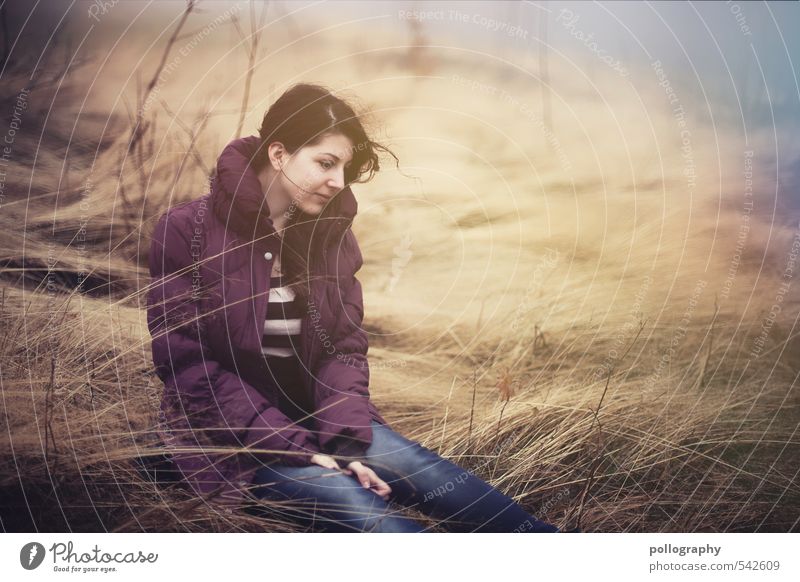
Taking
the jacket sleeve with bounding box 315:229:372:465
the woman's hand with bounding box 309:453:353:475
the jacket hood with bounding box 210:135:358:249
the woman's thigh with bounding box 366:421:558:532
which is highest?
the jacket hood with bounding box 210:135:358:249

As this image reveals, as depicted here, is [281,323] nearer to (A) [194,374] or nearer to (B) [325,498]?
(A) [194,374]

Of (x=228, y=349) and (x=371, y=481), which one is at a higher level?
(x=228, y=349)

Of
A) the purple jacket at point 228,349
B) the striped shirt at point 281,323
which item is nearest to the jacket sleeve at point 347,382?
the purple jacket at point 228,349

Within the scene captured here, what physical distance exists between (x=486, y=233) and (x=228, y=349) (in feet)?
3.08

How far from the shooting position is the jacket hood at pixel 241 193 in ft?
8.25

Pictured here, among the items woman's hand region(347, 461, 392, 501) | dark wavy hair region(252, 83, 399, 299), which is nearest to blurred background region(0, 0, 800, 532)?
dark wavy hair region(252, 83, 399, 299)

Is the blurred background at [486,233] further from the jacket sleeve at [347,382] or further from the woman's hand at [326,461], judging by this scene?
the woman's hand at [326,461]

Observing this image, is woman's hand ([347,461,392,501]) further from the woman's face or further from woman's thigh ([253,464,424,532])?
the woman's face

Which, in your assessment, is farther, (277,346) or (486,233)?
(486,233)

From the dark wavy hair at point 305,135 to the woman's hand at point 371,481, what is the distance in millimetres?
571

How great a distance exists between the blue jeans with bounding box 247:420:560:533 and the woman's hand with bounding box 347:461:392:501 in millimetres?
17

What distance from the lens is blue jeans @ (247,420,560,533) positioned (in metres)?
2.52

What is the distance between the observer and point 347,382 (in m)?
2.60

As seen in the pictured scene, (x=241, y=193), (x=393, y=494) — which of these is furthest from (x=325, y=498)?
(x=241, y=193)
